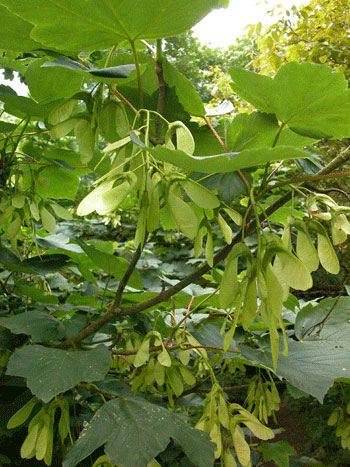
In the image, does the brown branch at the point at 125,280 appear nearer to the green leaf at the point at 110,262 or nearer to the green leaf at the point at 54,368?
the green leaf at the point at 54,368

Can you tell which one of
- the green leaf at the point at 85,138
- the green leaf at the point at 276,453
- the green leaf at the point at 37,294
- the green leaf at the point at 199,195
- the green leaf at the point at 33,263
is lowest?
the green leaf at the point at 276,453

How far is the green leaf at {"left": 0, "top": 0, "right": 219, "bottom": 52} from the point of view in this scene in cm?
52

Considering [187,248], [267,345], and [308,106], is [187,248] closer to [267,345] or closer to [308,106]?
[267,345]

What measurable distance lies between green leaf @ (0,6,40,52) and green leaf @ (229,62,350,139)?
347 mm

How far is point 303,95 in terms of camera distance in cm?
59

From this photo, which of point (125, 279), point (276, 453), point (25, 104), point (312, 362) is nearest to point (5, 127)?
point (25, 104)

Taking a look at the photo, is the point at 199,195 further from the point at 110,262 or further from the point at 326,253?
the point at 110,262

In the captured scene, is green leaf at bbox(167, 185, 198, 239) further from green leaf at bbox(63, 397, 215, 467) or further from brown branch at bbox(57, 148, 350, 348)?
green leaf at bbox(63, 397, 215, 467)

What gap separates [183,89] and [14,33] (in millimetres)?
299

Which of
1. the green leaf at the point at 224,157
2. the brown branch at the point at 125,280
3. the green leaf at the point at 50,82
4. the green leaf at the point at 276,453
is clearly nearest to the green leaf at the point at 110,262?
the brown branch at the point at 125,280

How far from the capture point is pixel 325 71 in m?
0.56

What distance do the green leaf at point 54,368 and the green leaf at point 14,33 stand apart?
1.85 ft

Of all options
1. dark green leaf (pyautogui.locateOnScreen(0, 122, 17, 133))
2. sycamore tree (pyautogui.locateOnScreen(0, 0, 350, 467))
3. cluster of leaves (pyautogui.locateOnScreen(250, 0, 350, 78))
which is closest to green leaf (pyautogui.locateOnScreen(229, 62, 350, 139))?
sycamore tree (pyautogui.locateOnScreen(0, 0, 350, 467))

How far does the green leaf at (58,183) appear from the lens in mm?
1221
